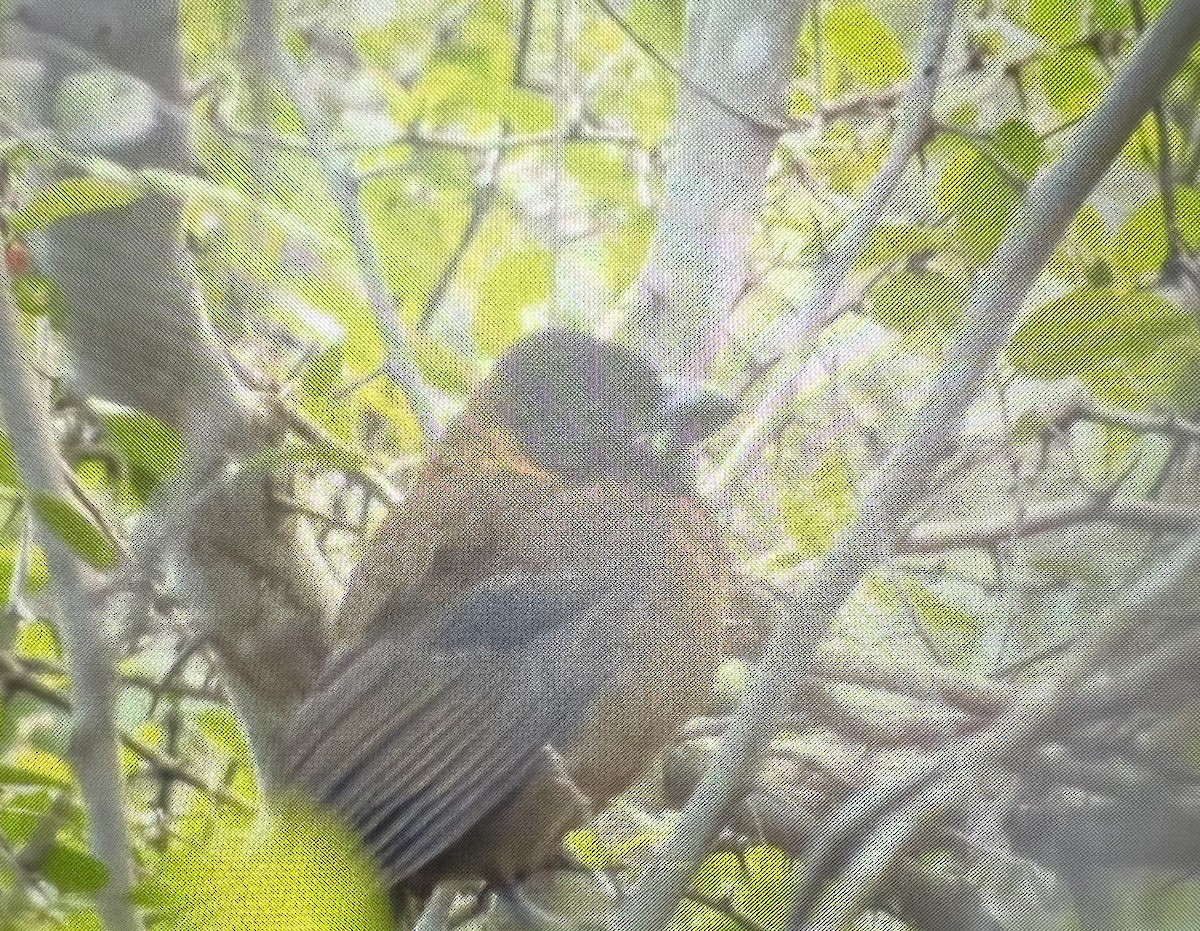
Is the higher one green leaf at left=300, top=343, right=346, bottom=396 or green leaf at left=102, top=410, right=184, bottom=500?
green leaf at left=300, top=343, right=346, bottom=396

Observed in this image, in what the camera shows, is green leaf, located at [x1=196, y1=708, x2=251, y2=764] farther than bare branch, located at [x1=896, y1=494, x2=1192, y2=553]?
Yes

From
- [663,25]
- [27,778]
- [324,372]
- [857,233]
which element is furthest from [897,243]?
[27,778]

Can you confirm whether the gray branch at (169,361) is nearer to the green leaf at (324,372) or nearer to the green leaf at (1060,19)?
the green leaf at (324,372)

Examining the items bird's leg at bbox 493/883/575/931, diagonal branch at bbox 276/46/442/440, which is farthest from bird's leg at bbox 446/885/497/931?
diagonal branch at bbox 276/46/442/440

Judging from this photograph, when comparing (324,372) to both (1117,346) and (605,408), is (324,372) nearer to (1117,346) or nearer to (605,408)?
(605,408)

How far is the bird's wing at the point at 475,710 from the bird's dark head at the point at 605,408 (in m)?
0.05

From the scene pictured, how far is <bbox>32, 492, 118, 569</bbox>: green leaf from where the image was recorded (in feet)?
1.71

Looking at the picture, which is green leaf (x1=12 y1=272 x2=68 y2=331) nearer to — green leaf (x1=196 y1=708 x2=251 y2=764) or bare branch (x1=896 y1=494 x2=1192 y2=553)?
green leaf (x1=196 y1=708 x2=251 y2=764)

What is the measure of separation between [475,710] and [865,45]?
30cm

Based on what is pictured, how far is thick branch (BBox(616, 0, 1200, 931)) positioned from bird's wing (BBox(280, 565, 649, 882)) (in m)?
0.07

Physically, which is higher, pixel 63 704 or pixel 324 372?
pixel 324 372

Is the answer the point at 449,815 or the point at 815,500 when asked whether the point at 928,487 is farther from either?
the point at 449,815

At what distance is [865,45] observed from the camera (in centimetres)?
44

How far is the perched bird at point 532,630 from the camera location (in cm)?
49
